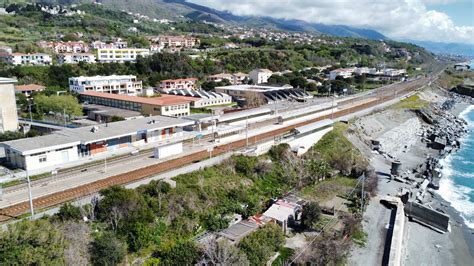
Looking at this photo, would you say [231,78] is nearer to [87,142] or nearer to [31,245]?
[87,142]

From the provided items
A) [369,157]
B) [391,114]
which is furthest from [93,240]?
[391,114]

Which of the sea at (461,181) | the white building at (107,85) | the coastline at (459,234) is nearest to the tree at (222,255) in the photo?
the coastline at (459,234)

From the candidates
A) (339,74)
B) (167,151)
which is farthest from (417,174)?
(339,74)

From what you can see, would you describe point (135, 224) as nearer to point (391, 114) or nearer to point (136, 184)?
point (136, 184)

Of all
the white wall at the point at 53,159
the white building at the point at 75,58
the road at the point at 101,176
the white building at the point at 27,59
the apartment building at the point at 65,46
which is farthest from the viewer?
the apartment building at the point at 65,46

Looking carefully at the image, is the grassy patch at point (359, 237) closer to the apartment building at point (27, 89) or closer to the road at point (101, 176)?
the road at point (101, 176)

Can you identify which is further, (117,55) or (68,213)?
(117,55)
